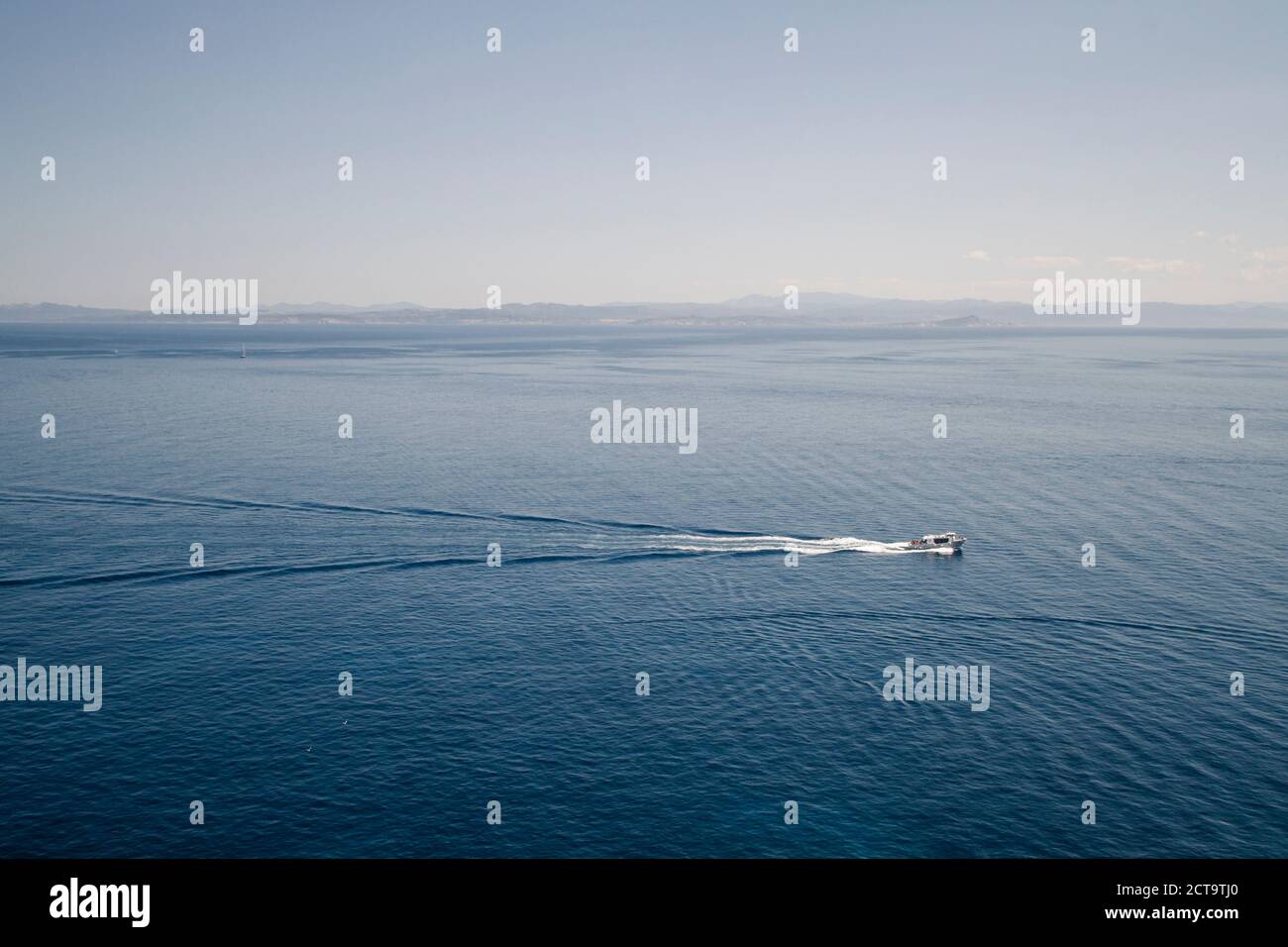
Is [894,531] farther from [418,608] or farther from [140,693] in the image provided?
[140,693]

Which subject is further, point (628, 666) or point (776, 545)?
point (776, 545)

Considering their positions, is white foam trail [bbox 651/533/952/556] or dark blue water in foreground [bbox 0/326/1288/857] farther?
white foam trail [bbox 651/533/952/556]

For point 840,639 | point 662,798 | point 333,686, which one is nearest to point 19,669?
point 333,686

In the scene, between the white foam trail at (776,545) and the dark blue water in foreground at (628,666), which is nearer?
the dark blue water in foreground at (628,666)

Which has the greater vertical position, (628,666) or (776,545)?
(776,545)

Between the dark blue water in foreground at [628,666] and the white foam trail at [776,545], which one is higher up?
the white foam trail at [776,545]
